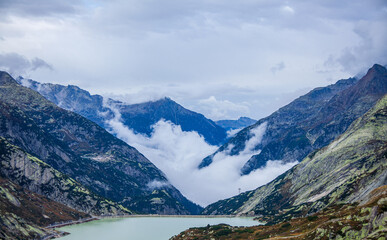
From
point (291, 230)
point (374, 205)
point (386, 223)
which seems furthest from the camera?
point (291, 230)

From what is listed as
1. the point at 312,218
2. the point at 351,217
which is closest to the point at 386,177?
the point at 312,218

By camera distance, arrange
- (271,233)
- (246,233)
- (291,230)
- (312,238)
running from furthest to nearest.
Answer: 1. (246,233)
2. (271,233)
3. (291,230)
4. (312,238)

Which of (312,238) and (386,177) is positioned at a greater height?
(386,177)

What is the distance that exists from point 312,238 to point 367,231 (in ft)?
65.9

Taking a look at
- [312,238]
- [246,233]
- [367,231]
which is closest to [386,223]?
[367,231]

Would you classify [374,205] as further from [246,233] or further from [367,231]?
[246,233]

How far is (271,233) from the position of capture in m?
151

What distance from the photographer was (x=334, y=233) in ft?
313

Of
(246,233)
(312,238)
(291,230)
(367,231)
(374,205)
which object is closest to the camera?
(367,231)

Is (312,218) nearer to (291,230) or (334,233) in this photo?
(291,230)

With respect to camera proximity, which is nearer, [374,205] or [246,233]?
[374,205]

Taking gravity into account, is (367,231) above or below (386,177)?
below

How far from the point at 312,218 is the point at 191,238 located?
229 feet

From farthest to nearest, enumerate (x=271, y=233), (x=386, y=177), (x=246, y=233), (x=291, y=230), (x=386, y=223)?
(x=386, y=177) → (x=246, y=233) → (x=271, y=233) → (x=291, y=230) → (x=386, y=223)
